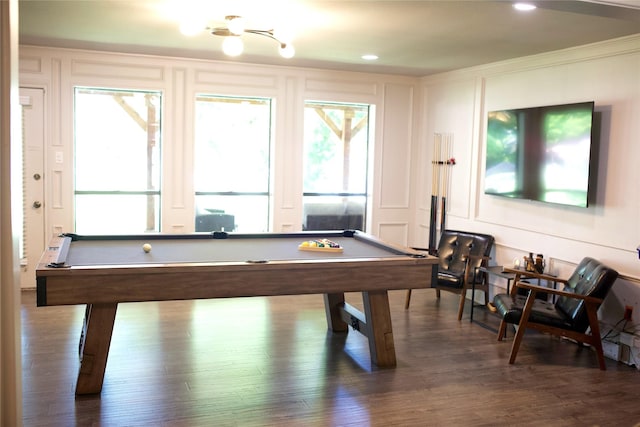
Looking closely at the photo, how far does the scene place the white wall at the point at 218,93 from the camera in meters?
6.02

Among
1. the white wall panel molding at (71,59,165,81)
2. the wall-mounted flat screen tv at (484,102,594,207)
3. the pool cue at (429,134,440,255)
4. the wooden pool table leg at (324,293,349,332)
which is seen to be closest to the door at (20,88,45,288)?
the white wall panel molding at (71,59,165,81)

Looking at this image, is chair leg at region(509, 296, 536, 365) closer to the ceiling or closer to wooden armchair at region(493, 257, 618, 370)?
wooden armchair at region(493, 257, 618, 370)

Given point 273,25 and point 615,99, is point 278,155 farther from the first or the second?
point 615,99

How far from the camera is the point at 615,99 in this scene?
4598 mm

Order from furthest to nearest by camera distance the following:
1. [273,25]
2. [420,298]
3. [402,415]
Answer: [420,298] → [273,25] → [402,415]

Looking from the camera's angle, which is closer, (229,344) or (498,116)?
(229,344)

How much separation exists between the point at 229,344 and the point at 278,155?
2751 millimetres

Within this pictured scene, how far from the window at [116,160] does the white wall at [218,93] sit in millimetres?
132

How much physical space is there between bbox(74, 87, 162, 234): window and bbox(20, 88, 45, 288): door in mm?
336

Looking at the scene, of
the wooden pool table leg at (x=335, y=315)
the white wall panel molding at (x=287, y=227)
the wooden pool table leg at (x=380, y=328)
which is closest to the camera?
the wooden pool table leg at (x=380, y=328)

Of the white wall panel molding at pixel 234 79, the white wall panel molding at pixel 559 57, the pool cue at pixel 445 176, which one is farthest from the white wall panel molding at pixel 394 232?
the white wall panel molding at pixel 234 79

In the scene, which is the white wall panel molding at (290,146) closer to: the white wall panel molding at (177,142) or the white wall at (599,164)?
the white wall panel molding at (177,142)

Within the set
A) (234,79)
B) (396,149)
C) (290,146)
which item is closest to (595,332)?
(396,149)

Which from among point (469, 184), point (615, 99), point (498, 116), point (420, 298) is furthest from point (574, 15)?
point (420, 298)
